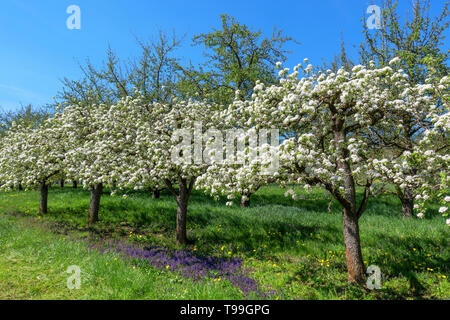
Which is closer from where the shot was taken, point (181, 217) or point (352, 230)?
point (352, 230)

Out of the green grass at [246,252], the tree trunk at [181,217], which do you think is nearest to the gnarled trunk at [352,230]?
the green grass at [246,252]

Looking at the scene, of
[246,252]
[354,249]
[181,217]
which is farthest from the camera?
[181,217]

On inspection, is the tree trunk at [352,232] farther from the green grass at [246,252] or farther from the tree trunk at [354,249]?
the green grass at [246,252]

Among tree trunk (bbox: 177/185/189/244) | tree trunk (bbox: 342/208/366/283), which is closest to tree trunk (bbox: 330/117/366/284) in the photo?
tree trunk (bbox: 342/208/366/283)

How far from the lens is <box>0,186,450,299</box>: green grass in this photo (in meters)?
6.68

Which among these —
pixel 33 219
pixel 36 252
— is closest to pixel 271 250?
pixel 36 252

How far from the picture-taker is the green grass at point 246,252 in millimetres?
6676

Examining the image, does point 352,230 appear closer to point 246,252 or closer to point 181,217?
point 246,252

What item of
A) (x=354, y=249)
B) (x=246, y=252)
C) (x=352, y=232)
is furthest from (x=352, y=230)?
(x=246, y=252)

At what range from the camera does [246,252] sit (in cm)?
1077

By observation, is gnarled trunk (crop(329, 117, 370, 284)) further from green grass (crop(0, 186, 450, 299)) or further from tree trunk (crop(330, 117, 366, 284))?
green grass (crop(0, 186, 450, 299))

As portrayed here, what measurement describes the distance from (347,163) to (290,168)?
1.98 meters

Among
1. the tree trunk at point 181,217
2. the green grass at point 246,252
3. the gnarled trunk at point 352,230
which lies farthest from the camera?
the tree trunk at point 181,217
